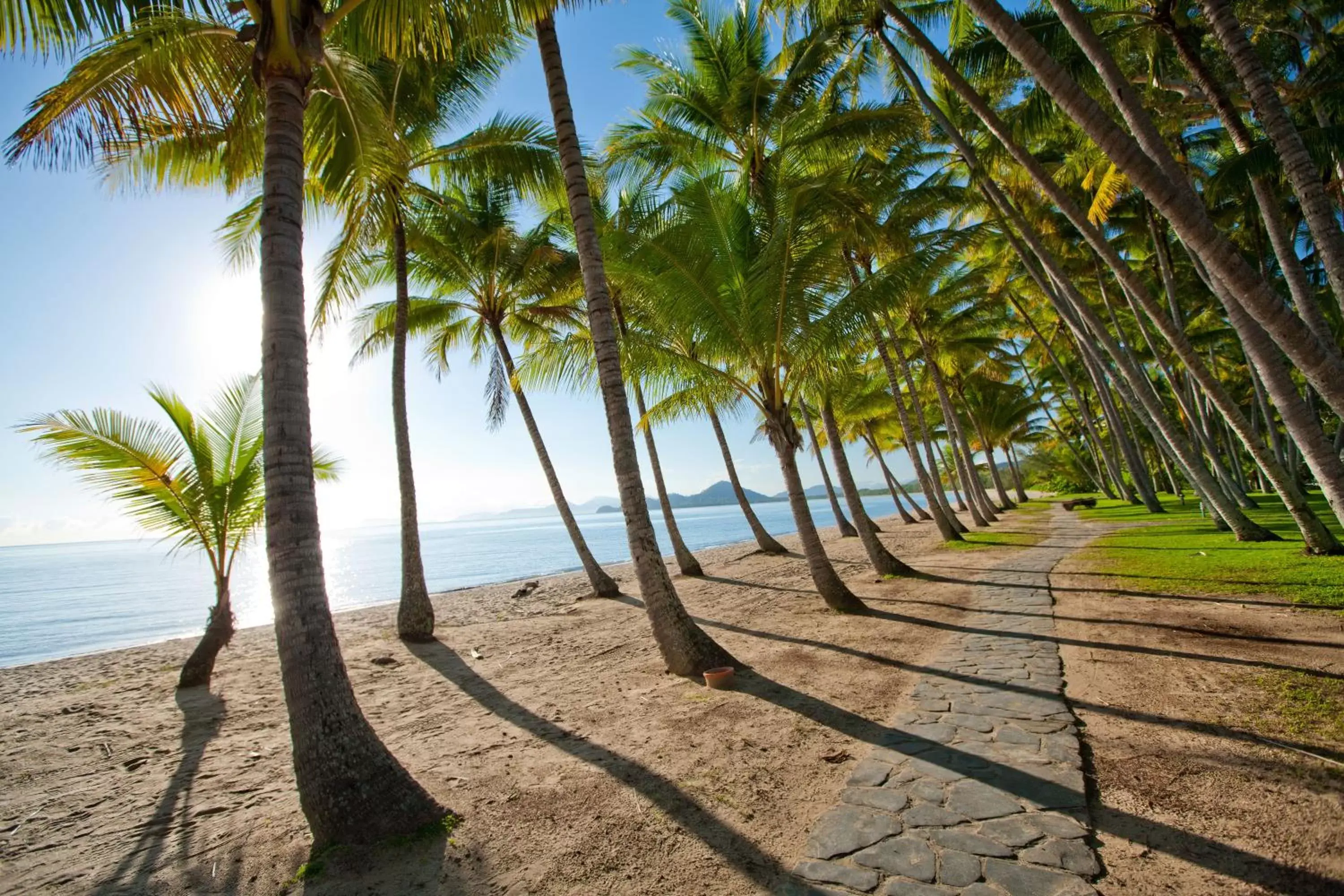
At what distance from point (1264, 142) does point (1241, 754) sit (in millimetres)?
7894

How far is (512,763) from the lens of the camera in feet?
13.4

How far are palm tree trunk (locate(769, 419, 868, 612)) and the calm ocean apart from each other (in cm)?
710

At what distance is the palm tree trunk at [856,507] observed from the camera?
981 centimetres

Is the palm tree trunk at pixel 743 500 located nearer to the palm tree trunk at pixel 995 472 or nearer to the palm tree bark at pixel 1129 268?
the palm tree bark at pixel 1129 268

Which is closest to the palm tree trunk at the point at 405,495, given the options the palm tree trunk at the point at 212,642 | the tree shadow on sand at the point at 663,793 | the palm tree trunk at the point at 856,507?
the palm tree trunk at the point at 212,642

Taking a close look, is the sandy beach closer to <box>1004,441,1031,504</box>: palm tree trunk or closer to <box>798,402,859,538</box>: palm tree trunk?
<box>798,402,859,538</box>: palm tree trunk

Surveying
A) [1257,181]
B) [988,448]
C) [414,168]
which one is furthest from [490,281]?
[988,448]

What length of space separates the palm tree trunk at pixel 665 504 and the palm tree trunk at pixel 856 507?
3.98 meters

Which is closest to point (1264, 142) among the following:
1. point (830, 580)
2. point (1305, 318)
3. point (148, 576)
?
point (1305, 318)

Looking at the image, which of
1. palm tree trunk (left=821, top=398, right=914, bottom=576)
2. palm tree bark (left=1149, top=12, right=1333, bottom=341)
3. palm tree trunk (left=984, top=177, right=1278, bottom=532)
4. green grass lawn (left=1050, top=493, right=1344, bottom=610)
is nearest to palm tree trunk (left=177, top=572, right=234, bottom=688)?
palm tree trunk (left=821, top=398, right=914, bottom=576)

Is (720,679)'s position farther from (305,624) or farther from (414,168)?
(414,168)

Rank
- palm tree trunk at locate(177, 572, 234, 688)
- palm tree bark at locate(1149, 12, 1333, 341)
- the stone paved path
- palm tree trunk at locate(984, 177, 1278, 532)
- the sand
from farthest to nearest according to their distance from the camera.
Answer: palm tree trunk at locate(984, 177, 1278, 532)
palm tree trunk at locate(177, 572, 234, 688)
palm tree bark at locate(1149, 12, 1333, 341)
the sand
the stone paved path

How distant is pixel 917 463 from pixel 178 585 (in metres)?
38.8

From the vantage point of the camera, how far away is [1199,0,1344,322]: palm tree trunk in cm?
541
